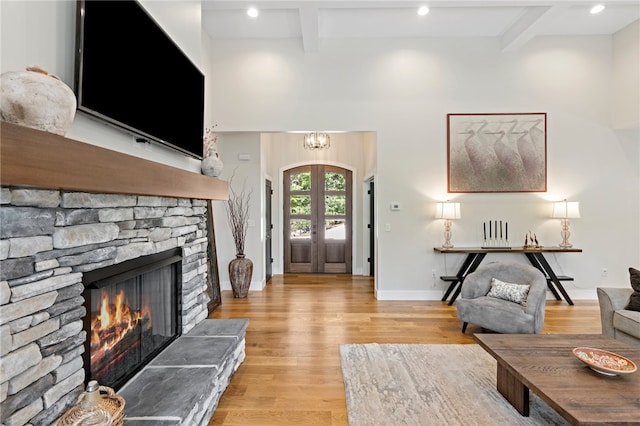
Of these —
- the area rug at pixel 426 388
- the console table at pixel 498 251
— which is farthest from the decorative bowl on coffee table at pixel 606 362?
the console table at pixel 498 251

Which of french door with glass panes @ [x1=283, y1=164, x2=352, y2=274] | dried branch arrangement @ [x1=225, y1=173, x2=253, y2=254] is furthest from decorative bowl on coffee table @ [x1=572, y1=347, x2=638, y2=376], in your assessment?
french door with glass panes @ [x1=283, y1=164, x2=352, y2=274]

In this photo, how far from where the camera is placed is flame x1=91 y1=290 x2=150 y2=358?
1.86 m

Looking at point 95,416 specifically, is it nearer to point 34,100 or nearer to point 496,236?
point 34,100

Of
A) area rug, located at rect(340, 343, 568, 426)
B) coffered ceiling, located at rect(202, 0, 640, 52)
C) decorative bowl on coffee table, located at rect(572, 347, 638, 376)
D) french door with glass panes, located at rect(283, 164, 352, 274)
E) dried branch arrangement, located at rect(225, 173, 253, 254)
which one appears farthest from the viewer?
french door with glass panes, located at rect(283, 164, 352, 274)

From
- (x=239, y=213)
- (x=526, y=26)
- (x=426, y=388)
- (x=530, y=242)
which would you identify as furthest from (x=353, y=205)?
(x=426, y=388)

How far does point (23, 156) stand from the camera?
1111mm

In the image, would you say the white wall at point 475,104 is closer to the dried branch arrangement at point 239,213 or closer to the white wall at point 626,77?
the white wall at point 626,77

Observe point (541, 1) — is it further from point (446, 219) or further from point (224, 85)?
point (224, 85)

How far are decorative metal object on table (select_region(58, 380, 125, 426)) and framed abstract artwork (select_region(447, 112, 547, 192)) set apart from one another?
16.1 feet

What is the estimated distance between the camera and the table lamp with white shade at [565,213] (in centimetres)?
484

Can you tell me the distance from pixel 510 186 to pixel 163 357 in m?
5.00

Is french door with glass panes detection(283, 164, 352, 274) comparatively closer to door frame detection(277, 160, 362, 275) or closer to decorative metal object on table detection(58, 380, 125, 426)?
door frame detection(277, 160, 362, 275)

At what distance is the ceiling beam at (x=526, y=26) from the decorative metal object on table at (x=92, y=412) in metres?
5.45

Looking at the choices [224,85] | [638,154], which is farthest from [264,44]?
[638,154]
